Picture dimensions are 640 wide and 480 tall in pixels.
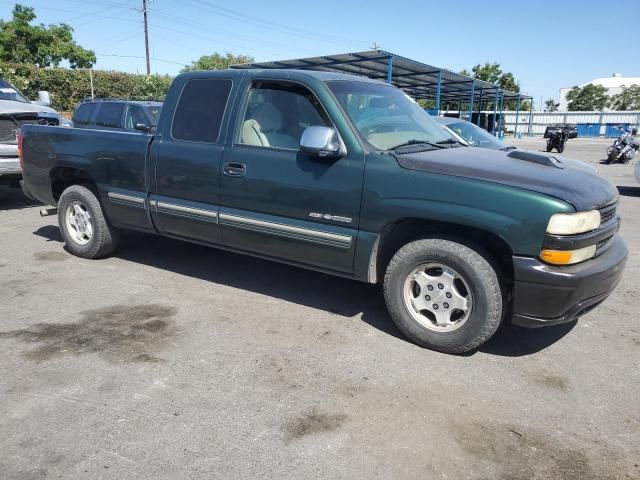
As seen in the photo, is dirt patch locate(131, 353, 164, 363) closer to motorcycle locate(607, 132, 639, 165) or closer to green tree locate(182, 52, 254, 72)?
motorcycle locate(607, 132, 639, 165)

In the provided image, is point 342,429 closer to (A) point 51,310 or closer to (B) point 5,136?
(A) point 51,310

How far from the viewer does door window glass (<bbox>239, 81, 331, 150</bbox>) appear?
13.2 feet

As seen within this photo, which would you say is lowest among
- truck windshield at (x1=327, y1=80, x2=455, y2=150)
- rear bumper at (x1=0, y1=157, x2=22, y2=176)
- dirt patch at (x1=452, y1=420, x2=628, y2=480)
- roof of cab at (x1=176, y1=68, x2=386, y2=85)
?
dirt patch at (x1=452, y1=420, x2=628, y2=480)

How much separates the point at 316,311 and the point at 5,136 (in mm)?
6731

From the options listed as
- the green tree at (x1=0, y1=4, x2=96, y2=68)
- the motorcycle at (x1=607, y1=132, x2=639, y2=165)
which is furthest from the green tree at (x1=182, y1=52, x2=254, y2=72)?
the motorcycle at (x1=607, y1=132, x2=639, y2=165)

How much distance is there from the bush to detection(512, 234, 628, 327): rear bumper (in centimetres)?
2205

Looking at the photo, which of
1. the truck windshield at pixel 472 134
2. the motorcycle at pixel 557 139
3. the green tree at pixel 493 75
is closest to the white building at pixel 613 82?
the green tree at pixel 493 75

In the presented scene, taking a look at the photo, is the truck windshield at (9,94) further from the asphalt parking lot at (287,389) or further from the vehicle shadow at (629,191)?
the vehicle shadow at (629,191)

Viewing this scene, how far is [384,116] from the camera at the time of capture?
4184 millimetres

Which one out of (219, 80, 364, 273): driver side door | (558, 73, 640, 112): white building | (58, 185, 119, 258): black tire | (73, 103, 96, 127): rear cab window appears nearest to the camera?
(219, 80, 364, 273): driver side door

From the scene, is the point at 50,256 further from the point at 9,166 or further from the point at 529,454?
the point at 529,454

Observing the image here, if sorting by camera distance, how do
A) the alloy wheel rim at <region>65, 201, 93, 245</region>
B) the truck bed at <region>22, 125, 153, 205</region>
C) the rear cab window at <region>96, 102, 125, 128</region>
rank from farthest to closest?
the rear cab window at <region>96, 102, 125, 128</region> → the alloy wheel rim at <region>65, 201, 93, 245</region> → the truck bed at <region>22, 125, 153, 205</region>

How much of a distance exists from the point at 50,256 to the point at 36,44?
4599cm

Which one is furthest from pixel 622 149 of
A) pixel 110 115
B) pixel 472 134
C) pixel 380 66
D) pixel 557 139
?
pixel 110 115
